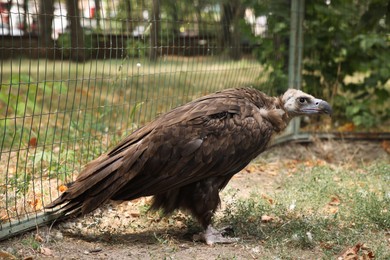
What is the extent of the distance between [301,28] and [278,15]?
0.42m

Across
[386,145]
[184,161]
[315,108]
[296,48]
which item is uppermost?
[296,48]

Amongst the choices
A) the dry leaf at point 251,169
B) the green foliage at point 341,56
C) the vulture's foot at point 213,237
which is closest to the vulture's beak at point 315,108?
the vulture's foot at point 213,237

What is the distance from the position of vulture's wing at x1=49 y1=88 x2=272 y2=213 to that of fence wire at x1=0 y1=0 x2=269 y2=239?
0.56 metres

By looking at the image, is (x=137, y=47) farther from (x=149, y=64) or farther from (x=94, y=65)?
(x=94, y=65)

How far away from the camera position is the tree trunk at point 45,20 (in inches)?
209

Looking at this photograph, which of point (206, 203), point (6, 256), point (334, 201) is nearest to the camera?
point (6, 256)

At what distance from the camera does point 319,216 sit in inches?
217

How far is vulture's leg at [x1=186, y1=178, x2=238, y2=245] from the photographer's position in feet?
16.3

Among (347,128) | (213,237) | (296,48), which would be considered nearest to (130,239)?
(213,237)

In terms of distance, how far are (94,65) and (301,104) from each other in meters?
2.10

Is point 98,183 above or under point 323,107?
under

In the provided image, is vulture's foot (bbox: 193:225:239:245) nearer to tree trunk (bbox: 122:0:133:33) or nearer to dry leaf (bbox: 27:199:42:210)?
dry leaf (bbox: 27:199:42:210)

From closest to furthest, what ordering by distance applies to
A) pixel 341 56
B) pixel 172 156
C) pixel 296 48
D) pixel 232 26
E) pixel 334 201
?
pixel 172 156, pixel 334 201, pixel 232 26, pixel 296 48, pixel 341 56

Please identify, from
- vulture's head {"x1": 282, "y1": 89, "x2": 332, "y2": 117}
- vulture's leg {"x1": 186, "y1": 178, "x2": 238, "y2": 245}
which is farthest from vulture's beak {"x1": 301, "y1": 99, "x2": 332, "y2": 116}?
vulture's leg {"x1": 186, "y1": 178, "x2": 238, "y2": 245}
